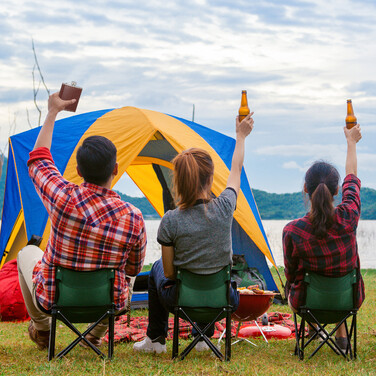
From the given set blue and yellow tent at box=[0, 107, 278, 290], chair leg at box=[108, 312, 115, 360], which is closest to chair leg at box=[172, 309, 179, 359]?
chair leg at box=[108, 312, 115, 360]

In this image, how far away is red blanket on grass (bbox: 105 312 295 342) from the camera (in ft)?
14.0

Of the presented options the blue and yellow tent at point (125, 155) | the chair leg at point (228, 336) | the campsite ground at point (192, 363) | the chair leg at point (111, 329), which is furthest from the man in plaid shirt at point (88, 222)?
the blue and yellow tent at point (125, 155)

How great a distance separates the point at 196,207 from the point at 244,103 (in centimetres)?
73

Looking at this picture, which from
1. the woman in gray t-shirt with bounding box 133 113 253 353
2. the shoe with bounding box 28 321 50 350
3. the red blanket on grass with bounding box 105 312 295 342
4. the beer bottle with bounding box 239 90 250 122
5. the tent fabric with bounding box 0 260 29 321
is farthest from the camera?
the tent fabric with bounding box 0 260 29 321

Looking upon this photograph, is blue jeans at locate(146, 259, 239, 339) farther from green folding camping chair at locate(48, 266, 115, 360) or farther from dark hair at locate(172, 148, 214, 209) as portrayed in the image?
dark hair at locate(172, 148, 214, 209)

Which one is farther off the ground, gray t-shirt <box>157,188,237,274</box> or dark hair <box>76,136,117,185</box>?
dark hair <box>76,136,117,185</box>

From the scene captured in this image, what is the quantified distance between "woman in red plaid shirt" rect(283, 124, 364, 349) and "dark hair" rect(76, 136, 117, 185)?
1.14 m

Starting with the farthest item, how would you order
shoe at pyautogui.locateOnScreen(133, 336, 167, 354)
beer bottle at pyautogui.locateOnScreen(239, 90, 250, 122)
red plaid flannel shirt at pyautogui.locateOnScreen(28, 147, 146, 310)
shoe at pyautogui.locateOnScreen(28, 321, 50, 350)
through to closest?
shoe at pyautogui.locateOnScreen(28, 321, 50, 350), shoe at pyautogui.locateOnScreen(133, 336, 167, 354), beer bottle at pyautogui.locateOnScreen(239, 90, 250, 122), red plaid flannel shirt at pyautogui.locateOnScreen(28, 147, 146, 310)

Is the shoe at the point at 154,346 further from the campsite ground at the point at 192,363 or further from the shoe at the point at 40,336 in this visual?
the shoe at the point at 40,336

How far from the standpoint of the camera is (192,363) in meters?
3.32

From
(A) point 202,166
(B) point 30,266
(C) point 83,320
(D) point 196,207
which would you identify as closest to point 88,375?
(C) point 83,320

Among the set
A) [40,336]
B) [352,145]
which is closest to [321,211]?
[352,145]

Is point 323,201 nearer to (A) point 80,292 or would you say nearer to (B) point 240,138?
(B) point 240,138

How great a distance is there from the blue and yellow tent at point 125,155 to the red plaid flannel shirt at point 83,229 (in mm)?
2169
